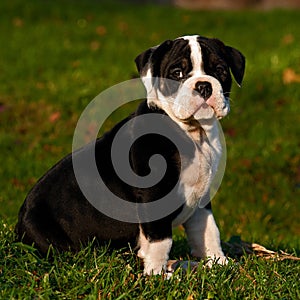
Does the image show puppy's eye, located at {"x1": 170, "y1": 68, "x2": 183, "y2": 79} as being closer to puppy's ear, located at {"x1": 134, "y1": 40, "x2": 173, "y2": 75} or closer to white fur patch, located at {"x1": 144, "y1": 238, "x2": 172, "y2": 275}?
puppy's ear, located at {"x1": 134, "y1": 40, "x2": 173, "y2": 75}

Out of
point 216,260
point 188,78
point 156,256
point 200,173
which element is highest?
point 188,78

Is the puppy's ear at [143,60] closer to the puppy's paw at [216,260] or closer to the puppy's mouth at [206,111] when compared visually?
the puppy's mouth at [206,111]

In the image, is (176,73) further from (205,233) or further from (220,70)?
(205,233)

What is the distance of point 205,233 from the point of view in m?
4.57

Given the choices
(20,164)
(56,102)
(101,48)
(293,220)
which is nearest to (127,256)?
(293,220)

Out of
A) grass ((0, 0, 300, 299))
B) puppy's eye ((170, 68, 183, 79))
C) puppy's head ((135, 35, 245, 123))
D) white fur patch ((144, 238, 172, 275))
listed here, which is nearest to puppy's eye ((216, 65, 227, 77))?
puppy's head ((135, 35, 245, 123))

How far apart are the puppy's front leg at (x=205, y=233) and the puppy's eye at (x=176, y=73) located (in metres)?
0.94

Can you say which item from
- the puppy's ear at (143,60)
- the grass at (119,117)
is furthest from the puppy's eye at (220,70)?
the grass at (119,117)

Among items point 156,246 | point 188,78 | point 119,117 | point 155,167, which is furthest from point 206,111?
Answer: point 119,117

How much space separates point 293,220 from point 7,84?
5.59m

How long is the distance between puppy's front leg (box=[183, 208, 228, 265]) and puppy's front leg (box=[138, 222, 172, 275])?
1.64 feet

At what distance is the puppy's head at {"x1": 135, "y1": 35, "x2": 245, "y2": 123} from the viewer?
13.5ft

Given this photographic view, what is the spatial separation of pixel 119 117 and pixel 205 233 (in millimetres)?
5173

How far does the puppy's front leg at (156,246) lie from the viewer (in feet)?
13.3
